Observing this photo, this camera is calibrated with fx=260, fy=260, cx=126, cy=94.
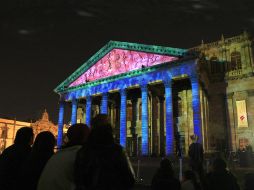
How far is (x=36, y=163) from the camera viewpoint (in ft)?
13.0

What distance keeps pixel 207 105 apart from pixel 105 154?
34.1 meters

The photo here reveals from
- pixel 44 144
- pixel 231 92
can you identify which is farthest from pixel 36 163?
pixel 231 92

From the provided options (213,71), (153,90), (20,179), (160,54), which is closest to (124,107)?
(153,90)

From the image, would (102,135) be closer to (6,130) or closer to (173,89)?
(173,89)

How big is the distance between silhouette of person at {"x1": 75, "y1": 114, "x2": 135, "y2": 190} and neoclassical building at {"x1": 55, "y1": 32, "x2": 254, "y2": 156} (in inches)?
1030

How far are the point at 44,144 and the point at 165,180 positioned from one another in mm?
3062

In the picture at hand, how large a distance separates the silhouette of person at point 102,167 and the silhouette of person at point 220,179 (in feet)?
11.8

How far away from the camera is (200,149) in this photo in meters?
12.5

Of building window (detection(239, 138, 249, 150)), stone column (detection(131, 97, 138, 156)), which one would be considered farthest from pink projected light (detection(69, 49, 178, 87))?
building window (detection(239, 138, 249, 150))

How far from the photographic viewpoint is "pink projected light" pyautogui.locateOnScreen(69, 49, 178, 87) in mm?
32625

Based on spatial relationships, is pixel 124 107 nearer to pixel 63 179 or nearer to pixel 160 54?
pixel 160 54

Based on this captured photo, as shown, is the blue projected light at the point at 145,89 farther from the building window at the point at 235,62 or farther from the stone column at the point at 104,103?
the building window at the point at 235,62

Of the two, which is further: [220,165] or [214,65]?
[214,65]

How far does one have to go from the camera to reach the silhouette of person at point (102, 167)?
277 centimetres
